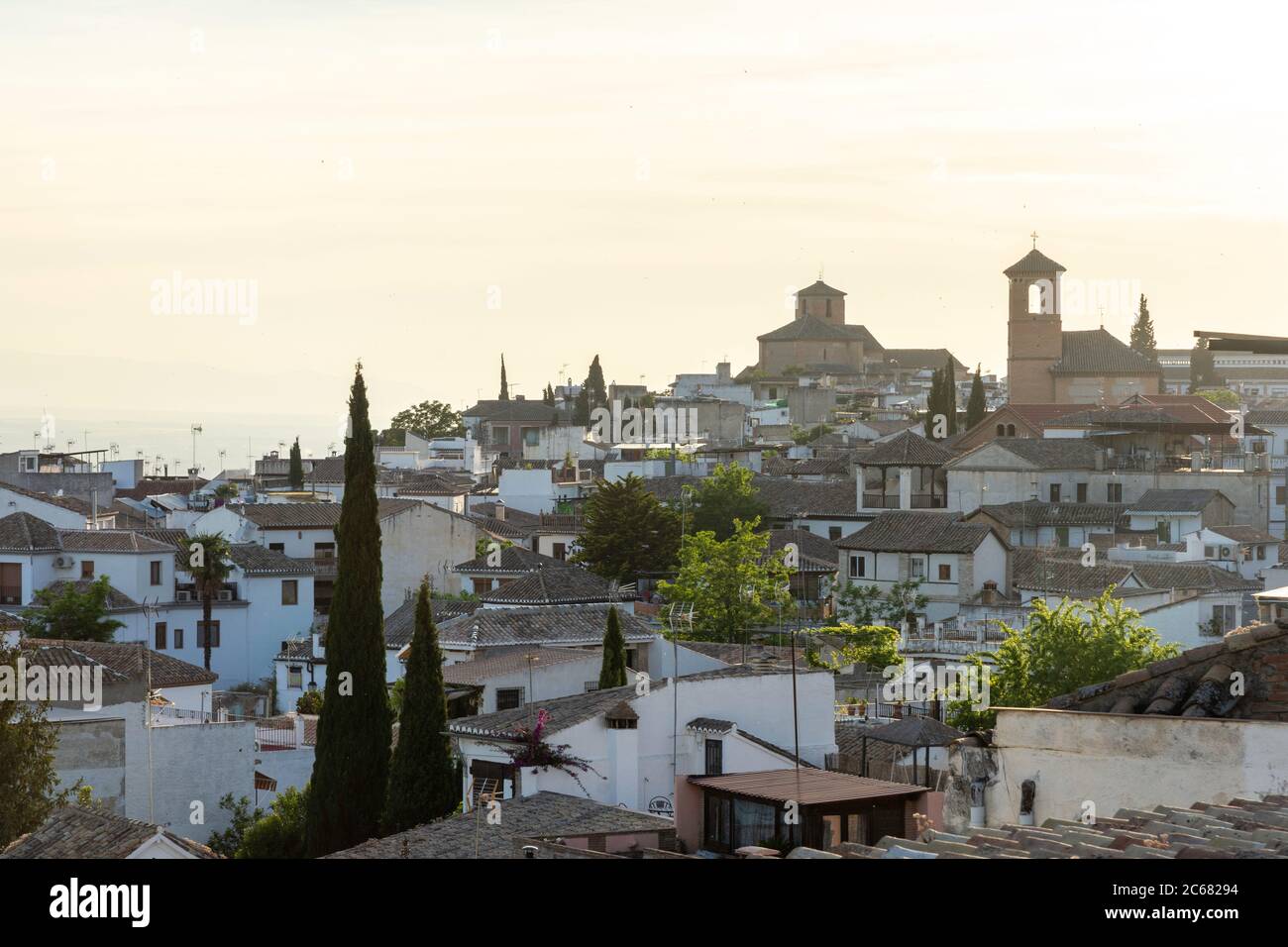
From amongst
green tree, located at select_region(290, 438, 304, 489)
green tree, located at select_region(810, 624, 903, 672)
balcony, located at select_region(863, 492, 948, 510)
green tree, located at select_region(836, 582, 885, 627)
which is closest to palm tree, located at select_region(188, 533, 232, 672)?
green tree, located at select_region(836, 582, 885, 627)

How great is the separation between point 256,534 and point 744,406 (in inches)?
1665

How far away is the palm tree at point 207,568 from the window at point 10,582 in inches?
159

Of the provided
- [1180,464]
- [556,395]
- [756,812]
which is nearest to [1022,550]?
[1180,464]

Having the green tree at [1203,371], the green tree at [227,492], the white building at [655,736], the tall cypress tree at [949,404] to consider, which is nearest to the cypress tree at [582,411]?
the tall cypress tree at [949,404]

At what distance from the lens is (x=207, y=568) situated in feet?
143

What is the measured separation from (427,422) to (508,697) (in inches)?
2950

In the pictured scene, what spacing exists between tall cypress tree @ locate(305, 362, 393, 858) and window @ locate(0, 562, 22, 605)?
17934mm

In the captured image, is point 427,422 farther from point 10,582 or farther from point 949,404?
point 10,582

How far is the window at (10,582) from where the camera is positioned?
41.9m

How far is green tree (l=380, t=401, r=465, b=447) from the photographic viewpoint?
9856 cm

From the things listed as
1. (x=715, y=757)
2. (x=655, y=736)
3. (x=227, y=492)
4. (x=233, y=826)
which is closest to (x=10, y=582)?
(x=233, y=826)

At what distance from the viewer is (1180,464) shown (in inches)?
2099

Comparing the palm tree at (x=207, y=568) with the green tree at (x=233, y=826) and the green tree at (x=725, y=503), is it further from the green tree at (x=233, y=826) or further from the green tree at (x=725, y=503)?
the green tree at (x=233, y=826)
